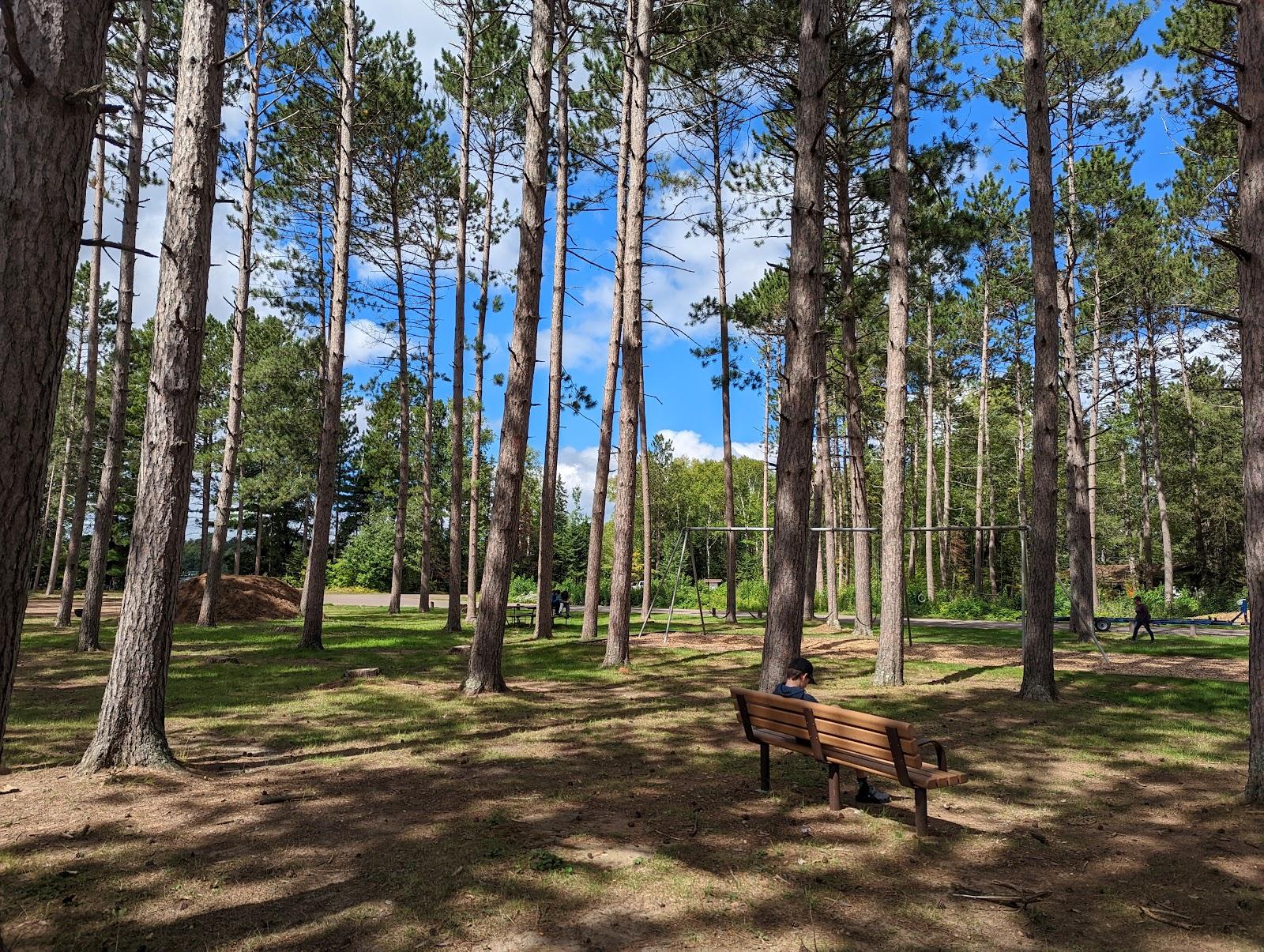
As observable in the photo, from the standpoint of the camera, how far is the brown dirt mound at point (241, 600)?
17984mm

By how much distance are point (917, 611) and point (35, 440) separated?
93.9 feet

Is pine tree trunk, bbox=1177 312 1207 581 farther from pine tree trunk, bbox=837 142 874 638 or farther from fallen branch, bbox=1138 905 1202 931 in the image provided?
fallen branch, bbox=1138 905 1202 931

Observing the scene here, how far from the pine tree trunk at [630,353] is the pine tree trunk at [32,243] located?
29.8 ft

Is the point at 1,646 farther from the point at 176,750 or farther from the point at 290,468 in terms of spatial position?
the point at 290,468

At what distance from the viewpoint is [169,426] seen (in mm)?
5688

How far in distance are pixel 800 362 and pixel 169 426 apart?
6.07 m

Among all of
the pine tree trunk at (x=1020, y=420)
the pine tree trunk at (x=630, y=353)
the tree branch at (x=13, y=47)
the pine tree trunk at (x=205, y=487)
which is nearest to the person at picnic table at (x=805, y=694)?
the tree branch at (x=13, y=47)

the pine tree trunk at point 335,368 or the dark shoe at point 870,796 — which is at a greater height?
the pine tree trunk at point 335,368

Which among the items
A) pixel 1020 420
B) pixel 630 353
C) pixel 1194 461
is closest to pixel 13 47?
pixel 630 353

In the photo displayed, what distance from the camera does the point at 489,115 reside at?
18688mm

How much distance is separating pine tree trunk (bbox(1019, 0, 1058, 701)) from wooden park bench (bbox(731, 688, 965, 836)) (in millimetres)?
5339

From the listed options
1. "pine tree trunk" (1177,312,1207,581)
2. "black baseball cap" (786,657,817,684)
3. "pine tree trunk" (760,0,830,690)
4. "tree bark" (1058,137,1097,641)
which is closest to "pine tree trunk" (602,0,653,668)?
"pine tree trunk" (760,0,830,690)

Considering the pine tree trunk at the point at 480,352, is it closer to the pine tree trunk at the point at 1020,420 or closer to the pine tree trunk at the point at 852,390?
the pine tree trunk at the point at 852,390

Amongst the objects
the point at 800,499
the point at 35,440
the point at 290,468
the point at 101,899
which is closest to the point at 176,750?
the point at 101,899
